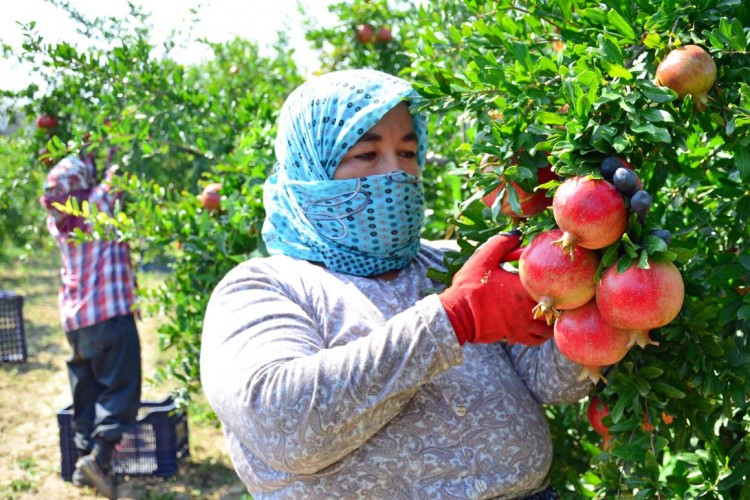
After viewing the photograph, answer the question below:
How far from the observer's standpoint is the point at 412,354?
3.99 ft

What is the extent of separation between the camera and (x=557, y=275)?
1.04 m

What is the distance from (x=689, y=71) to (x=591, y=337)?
1.31ft

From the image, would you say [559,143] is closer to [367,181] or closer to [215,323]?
[367,181]

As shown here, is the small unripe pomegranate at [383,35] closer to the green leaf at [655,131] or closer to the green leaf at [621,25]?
the green leaf at [621,25]

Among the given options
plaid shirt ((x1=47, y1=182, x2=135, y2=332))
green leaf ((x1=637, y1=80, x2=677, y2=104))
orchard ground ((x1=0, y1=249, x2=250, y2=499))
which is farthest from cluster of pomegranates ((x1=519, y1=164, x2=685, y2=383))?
plaid shirt ((x1=47, y1=182, x2=135, y2=332))

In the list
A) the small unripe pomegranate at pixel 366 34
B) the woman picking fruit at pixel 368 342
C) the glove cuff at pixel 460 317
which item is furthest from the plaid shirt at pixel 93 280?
the glove cuff at pixel 460 317

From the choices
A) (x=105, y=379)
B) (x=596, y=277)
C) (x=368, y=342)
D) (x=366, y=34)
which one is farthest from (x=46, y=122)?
(x=596, y=277)

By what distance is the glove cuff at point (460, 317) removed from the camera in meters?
1.23

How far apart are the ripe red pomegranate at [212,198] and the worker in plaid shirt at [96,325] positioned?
1.57 metres

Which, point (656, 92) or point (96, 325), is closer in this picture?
point (656, 92)

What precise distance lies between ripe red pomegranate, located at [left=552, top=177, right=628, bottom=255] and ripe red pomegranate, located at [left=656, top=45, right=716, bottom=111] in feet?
0.68

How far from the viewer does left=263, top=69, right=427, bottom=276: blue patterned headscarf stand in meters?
1.52

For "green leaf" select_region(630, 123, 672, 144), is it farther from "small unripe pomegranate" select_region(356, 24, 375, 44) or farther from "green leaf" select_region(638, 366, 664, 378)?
"small unripe pomegranate" select_region(356, 24, 375, 44)

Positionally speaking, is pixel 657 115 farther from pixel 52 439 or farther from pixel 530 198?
pixel 52 439
